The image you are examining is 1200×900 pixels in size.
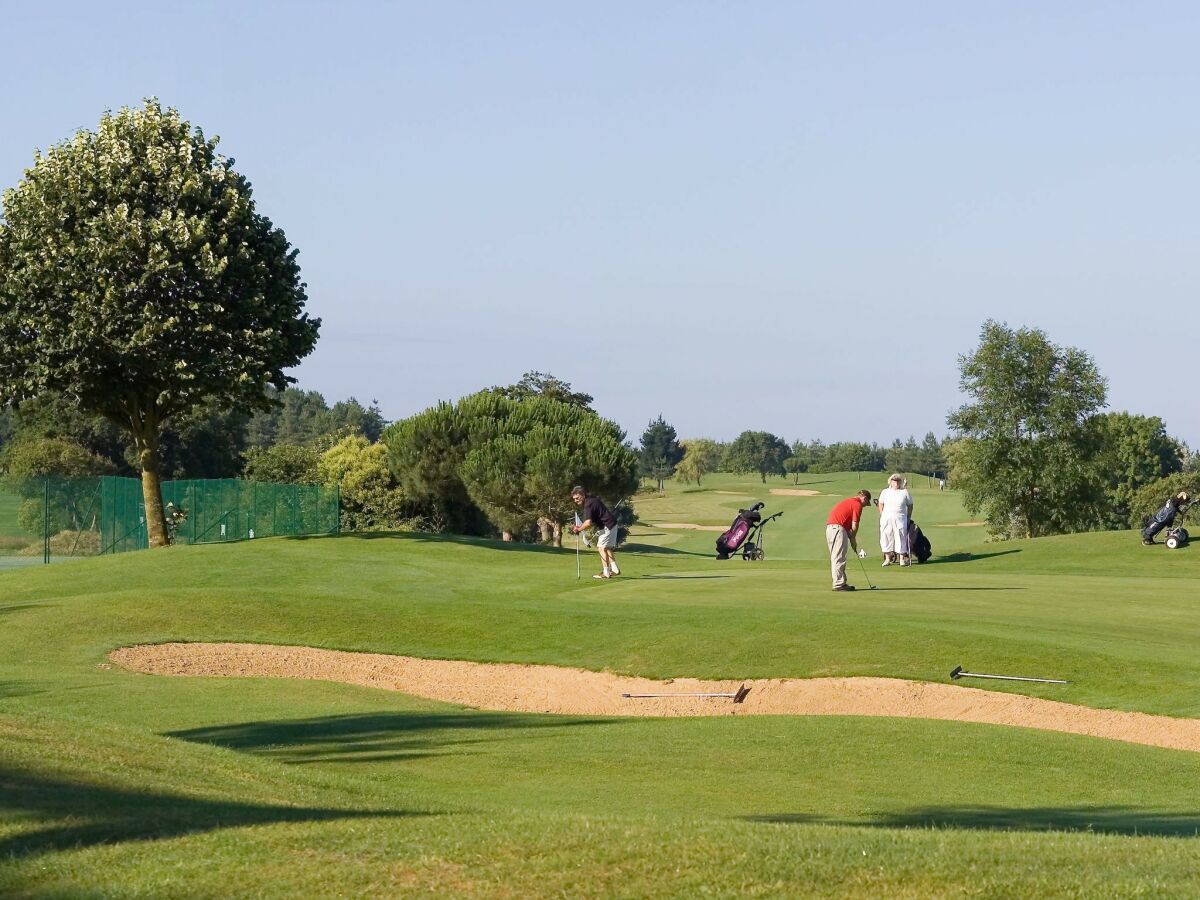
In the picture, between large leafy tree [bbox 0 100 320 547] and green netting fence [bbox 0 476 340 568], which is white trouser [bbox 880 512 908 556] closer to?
large leafy tree [bbox 0 100 320 547]

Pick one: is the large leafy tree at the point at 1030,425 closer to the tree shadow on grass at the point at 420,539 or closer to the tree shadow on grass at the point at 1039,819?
the tree shadow on grass at the point at 420,539

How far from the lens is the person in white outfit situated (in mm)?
35125

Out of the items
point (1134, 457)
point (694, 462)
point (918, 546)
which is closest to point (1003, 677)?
point (918, 546)

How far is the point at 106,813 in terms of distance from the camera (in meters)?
9.15

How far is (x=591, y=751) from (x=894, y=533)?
22038 mm

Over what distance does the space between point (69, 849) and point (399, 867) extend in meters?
2.00

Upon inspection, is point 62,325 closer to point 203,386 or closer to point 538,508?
point 203,386

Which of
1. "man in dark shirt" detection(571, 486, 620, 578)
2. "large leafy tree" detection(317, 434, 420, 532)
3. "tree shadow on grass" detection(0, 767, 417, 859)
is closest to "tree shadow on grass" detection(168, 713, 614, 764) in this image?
"tree shadow on grass" detection(0, 767, 417, 859)

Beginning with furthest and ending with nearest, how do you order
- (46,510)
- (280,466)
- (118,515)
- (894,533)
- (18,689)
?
1. (280,466)
2. (118,515)
3. (46,510)
4. (894,533)
5. (18,689)

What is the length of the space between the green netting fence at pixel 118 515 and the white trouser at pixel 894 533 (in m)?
24.7

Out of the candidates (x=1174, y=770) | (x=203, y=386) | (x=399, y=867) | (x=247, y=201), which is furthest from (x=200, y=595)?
(x=399, y=867)

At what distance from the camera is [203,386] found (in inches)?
1695

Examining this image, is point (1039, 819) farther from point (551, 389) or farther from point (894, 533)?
point (551, 389)

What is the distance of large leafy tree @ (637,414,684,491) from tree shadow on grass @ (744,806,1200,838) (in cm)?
16129
